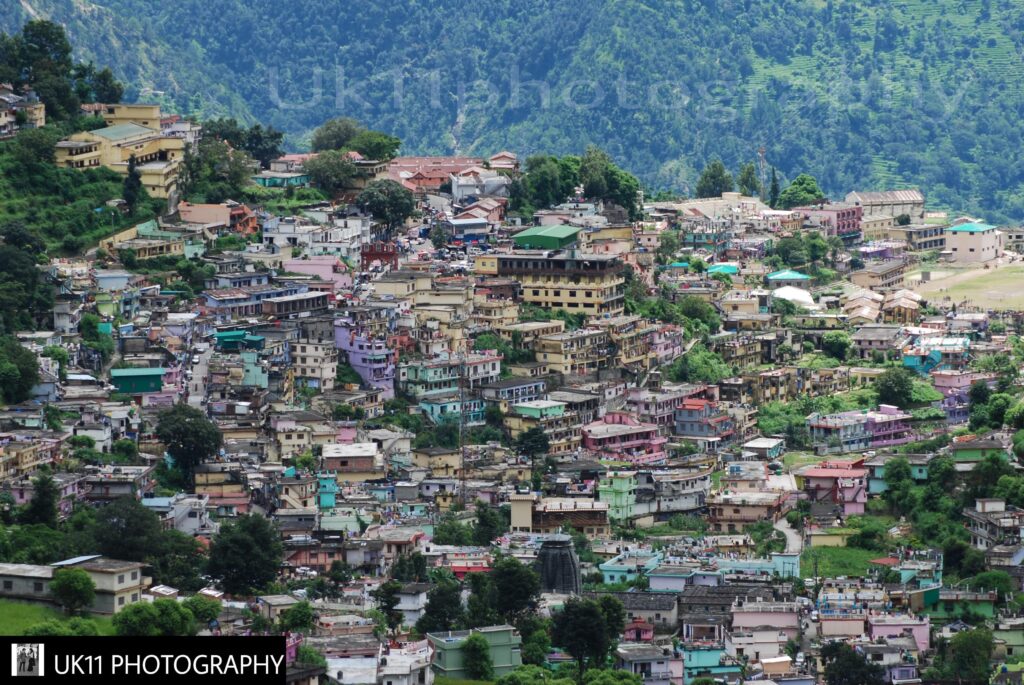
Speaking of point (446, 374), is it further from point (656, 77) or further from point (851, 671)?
point (656, 77)

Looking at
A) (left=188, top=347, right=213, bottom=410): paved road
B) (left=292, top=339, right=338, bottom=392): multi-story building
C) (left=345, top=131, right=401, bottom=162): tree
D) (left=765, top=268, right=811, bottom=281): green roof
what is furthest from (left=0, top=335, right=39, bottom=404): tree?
(left=765, top=268, right=811, bottom=281): green roof

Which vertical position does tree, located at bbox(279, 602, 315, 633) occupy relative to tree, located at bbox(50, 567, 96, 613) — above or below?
below

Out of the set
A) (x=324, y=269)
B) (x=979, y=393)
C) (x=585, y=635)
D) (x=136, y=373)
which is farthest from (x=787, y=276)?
(x=585, y=635)

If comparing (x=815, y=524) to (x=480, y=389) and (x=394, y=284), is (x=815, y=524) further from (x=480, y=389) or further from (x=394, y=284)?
(x=394, y=284)

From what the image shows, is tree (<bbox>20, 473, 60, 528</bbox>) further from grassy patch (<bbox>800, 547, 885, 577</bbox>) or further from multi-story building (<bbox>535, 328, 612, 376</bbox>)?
multi-story building (<bbox>535, 328, 612, 376</bbox>)

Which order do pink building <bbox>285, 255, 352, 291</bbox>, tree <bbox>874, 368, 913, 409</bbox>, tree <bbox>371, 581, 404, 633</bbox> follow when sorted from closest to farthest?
tree <bbox>371, 581, 404, 633</bbox>
tree <bbox>874, 368, 913, 409</bbox>
pink building <bbox>285, 255, 352, 291</bbox>

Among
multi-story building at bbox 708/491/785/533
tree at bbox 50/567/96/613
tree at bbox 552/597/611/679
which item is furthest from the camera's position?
multi-story building at bbox 708/491/785/533

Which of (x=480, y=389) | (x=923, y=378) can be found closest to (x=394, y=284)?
(x=480, y=389)
